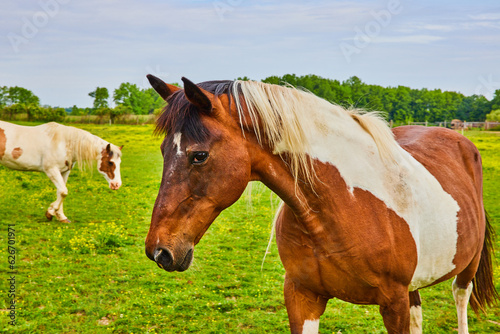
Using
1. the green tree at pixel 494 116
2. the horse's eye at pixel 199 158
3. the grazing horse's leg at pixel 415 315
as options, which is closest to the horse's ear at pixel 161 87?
the horse's eye at pixel 199 158

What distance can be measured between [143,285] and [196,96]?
459 centimetres

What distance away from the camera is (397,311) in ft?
8.38

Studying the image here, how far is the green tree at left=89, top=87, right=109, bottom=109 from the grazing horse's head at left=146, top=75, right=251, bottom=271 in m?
35.2

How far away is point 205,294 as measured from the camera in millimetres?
5742

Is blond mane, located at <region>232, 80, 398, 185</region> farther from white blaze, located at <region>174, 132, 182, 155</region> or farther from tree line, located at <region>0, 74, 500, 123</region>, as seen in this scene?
tree line, located at <region>0, 74, 500, 123</region>

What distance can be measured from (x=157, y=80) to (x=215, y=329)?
3.31 metres

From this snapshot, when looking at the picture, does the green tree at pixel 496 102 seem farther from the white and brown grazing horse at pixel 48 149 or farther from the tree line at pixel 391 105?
the white and brown grazing horse at pixel 48 149

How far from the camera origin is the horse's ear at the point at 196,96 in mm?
2008

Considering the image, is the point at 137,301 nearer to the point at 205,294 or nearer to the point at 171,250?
the point at 205,294

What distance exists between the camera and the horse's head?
35.6 feet

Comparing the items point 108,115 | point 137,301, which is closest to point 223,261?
point 137,301

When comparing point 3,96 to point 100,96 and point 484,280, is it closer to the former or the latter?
point 100,96

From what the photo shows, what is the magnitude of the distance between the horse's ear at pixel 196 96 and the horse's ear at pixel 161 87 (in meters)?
0.34

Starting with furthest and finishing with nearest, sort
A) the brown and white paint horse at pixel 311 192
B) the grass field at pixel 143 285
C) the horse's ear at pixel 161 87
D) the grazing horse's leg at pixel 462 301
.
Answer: the grass field at pixel 143 285
the grazing horse's leg at pixel 462 301
the horse's ear at pixel 161 87
the brown and white paint horse at pixel 311 192
